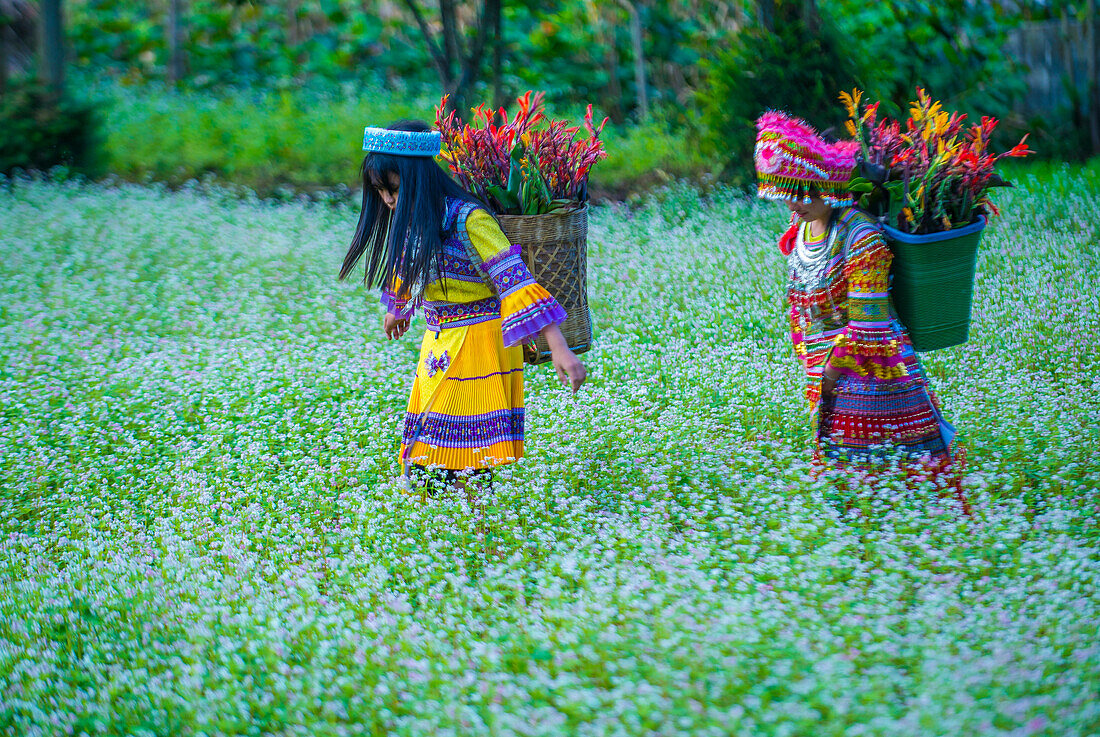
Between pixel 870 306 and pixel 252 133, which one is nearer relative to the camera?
pixel 870 306

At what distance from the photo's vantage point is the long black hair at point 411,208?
11.7 ft

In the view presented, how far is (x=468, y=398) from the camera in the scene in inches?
154

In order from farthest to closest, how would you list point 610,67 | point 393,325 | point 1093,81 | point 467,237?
point 610,67, point 1093,81, point 393,325, point 467,237

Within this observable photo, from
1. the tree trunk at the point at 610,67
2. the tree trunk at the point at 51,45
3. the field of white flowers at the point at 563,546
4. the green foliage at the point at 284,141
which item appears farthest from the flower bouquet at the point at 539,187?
the tree trunk at the point at 610,67

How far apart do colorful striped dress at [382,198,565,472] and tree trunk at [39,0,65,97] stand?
37.6ft

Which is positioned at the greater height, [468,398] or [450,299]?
[450,299]

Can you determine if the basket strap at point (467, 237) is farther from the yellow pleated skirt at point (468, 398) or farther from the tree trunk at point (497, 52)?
the tree trunk at point (497, 52)

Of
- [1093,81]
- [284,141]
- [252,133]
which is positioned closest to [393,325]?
[284,141]

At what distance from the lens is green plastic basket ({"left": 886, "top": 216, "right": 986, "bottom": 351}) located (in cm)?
380

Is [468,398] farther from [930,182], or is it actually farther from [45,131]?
[45,131]

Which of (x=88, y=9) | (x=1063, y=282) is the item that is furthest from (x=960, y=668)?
(x=88, y=9)

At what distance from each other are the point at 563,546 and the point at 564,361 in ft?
2.38

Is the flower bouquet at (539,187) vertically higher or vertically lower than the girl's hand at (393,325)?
higher

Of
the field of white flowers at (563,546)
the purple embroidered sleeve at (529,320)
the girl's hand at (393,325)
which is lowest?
the field of white flowers at (563,546)
